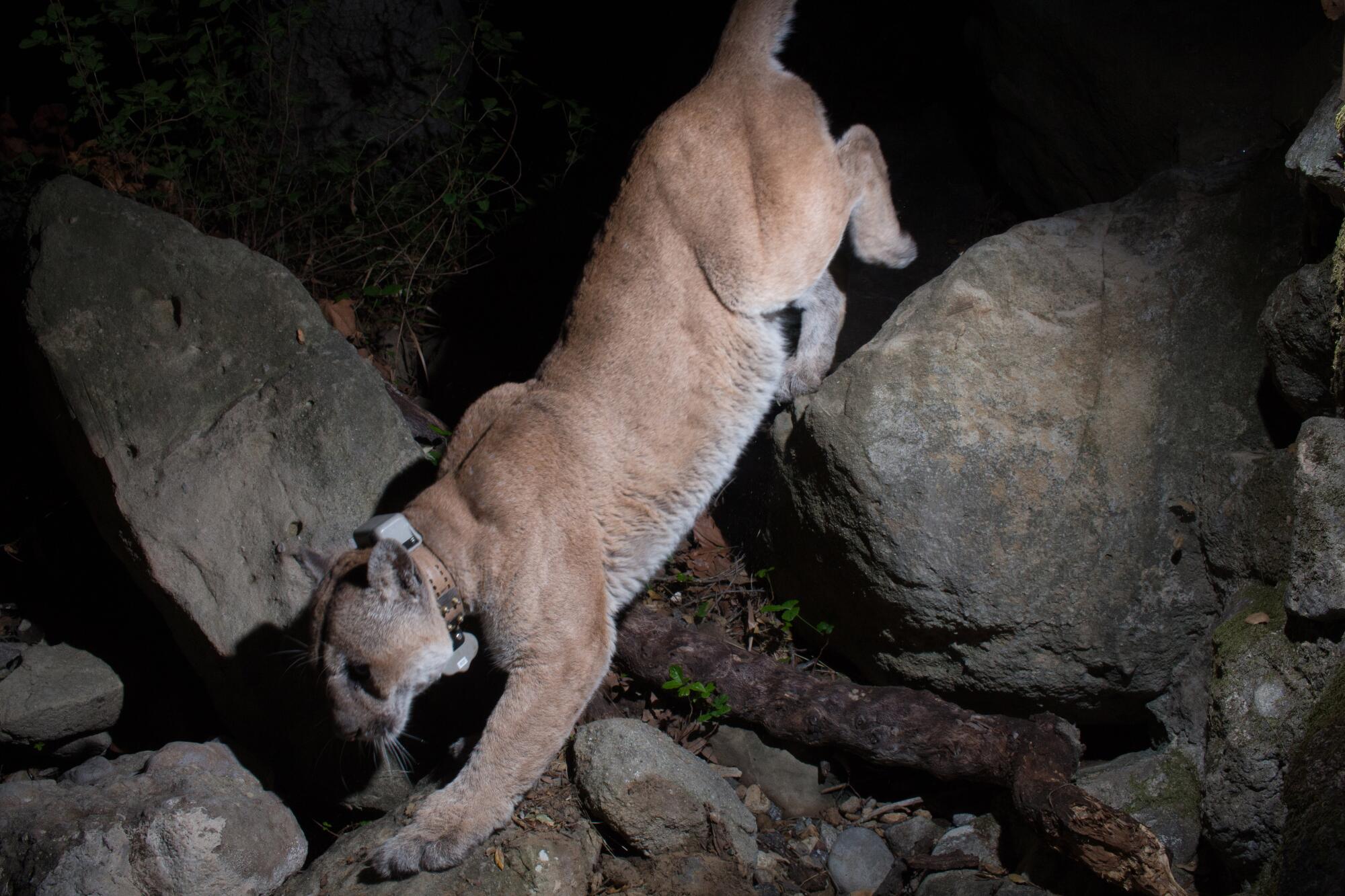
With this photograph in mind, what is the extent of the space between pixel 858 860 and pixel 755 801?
0.55m

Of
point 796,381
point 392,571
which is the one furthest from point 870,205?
point 392,571

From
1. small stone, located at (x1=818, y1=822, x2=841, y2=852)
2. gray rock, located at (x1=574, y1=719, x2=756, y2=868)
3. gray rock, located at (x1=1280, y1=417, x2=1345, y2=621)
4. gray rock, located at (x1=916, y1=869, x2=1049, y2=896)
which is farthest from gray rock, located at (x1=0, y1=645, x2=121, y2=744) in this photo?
gray rock, located at (x1=1280, y1=417, x2=1345, y2=621)

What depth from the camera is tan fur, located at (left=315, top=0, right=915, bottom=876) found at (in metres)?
3.95

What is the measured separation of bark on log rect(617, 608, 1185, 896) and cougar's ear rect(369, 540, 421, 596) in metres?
1.34

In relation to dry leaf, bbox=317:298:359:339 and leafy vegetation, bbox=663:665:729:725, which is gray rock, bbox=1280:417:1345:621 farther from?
dry leaf, bbox=317:298:359:339

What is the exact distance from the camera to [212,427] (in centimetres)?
452

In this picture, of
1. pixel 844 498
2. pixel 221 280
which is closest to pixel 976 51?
pixel 844 498

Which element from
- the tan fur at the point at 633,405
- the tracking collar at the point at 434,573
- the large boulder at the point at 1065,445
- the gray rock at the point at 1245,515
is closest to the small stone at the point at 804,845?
the large boulder at the point at 1065,445

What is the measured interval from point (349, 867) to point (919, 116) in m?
5.37

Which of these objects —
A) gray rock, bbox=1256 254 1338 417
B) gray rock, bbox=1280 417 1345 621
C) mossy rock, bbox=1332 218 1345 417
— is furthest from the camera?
gray rock, bbox=1256 254 1338 417

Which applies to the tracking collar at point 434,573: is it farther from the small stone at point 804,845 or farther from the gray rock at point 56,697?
the gray rock at point 56,697

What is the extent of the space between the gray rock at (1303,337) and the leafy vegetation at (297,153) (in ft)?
13.9

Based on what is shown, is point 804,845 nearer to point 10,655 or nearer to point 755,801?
point 755,801

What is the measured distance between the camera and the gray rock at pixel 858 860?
4.04 meters
